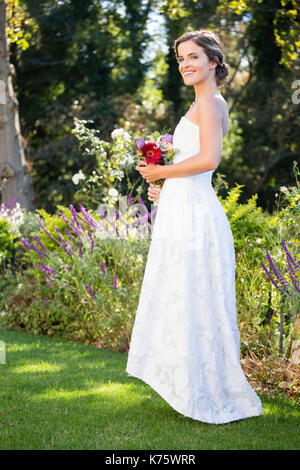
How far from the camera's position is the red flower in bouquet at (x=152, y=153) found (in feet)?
10.5

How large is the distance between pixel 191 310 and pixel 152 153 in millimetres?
859

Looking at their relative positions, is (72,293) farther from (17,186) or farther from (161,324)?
(17,186)

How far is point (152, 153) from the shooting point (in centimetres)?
320

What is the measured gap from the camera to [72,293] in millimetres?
5695

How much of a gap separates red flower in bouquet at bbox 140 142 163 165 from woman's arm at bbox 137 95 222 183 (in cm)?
13

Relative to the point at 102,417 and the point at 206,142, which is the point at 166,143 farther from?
the point at 102,417

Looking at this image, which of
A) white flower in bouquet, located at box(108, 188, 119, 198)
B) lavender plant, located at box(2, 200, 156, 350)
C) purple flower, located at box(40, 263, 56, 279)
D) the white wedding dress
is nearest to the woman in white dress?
the white wedding dress

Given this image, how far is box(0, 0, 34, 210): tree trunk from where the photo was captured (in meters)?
9.88

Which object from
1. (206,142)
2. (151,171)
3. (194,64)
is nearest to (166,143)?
(151,171)

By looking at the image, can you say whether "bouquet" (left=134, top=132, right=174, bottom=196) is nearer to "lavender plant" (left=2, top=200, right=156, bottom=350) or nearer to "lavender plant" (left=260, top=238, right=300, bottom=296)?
"lavender plant" (left=260, top=238, right=300, bottom=296)

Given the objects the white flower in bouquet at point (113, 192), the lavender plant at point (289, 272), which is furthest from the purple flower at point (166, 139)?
the white flower in bouquet at point (113, 192)

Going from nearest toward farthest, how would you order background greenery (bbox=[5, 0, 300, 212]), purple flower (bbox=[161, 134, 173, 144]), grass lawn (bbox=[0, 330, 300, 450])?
grass lawn (bbox=[0, 330, 300, 450]) → purple flower (bbox=[161, 134, 173, 144]) → background greenery (bbox=[5, 0, 300, 212])

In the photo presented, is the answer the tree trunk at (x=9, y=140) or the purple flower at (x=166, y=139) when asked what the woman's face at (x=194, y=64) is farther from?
the tree trunk at (x=9, y=140)

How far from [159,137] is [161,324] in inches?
40.5
